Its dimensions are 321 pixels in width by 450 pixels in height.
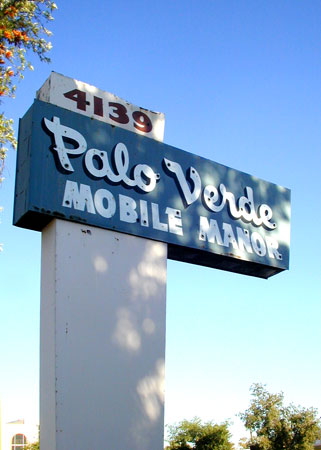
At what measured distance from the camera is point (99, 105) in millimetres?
11523

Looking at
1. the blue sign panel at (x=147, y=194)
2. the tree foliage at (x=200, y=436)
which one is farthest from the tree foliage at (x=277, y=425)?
the blue sign panel at (x=147, y=194)

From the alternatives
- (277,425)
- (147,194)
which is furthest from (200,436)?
(147,194)

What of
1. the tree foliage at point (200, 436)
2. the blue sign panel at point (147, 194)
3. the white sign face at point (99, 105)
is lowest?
the tree foliage at point (200, 436)

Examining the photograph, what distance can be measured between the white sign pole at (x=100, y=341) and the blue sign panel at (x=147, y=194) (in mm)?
412

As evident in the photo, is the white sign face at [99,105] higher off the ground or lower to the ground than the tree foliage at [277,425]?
higher

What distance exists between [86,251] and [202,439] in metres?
32.3

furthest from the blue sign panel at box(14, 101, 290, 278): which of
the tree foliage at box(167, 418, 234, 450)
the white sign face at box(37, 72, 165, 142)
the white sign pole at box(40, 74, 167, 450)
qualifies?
the tree foliage at box(167, 418, 234, 450)

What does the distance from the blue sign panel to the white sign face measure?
1.01ft

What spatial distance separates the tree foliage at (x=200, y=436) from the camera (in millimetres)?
39500

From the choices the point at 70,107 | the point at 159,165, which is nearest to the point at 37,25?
the point at 70,107

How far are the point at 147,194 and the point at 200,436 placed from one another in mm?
31819

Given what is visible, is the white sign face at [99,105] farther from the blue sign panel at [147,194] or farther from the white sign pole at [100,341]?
the white sign pole at [100,341]

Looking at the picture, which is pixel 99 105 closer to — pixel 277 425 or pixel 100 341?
pixel 100 341

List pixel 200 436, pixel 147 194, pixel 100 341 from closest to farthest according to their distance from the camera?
pixel 100 341, pixel 147 194, pixel 200 436
